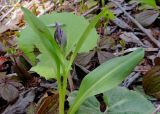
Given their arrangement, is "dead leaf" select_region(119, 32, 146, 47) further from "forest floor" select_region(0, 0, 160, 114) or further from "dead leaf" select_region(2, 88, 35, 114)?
"dead leaf" select_region(2, 88, 35, 114)

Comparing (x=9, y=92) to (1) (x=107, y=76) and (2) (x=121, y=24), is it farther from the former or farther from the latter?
(2) (x=121, y=24)

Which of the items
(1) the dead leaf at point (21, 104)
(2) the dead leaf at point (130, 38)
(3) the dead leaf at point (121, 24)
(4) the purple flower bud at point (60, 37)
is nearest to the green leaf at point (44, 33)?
(4) the purple flower bud at point (60, 37)

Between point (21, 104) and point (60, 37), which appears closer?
point (60, 37)

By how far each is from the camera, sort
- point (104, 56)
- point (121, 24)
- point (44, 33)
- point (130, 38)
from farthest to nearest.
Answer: point (121, 24), point (130, 38), point (104, 56), point (44, 33)

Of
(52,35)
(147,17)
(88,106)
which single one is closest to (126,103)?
(88,106)

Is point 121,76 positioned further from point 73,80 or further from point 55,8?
point 55,8

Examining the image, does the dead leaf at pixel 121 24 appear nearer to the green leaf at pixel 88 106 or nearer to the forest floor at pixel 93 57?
the forest floor at pixel 93 57
